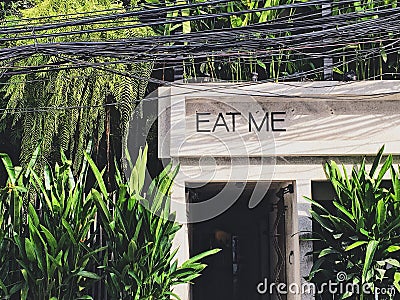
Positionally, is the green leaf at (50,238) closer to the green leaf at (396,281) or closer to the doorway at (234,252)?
the green leaf at (396,281)

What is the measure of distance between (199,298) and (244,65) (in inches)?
148

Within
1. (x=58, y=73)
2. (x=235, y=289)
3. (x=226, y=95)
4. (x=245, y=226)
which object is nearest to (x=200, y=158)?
(x=226, y=95)

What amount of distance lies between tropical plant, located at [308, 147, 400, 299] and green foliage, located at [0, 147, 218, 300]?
939mm

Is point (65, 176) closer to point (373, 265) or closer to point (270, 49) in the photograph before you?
point (270, 49)

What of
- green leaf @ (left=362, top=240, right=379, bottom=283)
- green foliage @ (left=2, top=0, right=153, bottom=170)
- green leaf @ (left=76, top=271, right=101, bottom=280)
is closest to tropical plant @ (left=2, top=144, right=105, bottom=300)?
green leaf @ (left=76, top=271, right=101, bottom=280)

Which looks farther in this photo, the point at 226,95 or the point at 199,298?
the point at 199,298

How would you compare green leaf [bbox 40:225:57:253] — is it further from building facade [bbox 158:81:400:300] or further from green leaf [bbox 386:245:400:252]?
green leaf [bbox 386:245:400:252]

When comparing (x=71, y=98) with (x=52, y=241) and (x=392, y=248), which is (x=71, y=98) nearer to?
(x=52, y=241)

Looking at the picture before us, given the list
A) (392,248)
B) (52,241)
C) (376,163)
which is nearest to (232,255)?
(376,163)

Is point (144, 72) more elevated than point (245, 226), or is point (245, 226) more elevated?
point (144, 72)

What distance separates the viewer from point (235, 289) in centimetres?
930

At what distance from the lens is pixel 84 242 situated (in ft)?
16.4

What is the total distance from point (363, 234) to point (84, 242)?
205 cm

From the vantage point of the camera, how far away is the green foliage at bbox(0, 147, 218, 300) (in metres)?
4.80
